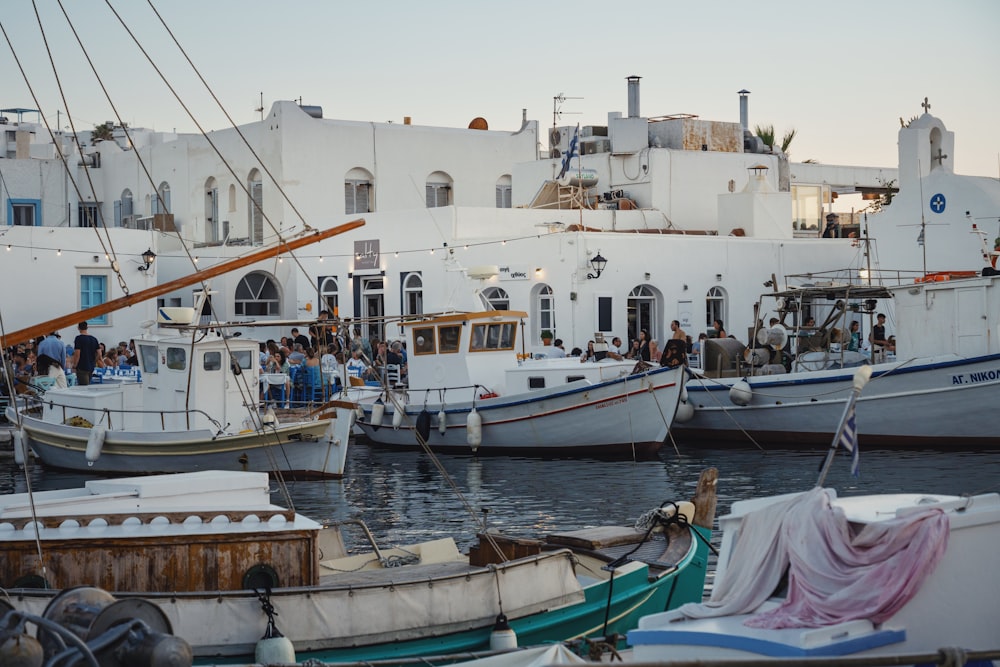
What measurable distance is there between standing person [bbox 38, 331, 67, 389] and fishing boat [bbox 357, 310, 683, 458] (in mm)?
5863

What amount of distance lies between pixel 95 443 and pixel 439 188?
2336 cm

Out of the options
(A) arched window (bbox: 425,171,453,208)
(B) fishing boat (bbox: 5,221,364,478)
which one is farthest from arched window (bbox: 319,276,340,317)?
(B) fishing boat (bbox: 5,221,364,478)

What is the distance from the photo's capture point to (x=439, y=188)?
43.5m

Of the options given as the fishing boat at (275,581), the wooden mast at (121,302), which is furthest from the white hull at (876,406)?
the fishing boat at (275,581)

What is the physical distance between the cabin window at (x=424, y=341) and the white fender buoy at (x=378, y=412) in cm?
134

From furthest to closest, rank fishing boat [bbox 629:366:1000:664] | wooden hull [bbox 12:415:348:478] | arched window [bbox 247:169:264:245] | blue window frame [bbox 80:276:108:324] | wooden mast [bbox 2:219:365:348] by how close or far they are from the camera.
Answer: arched window [bbox 247:169:264:245], blue window frame [bbox 80:276:108:324], wooden hull [bbox 12:415:348:478], wooden mast [bbox 2:219:365:348], fishing boat [bbox 629:366:1000:664]

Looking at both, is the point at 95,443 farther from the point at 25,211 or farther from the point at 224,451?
the point at 25,211

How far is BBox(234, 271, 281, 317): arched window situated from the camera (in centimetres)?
3853

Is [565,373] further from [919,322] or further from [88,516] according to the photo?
[88,516]

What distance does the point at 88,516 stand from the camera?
977 cm

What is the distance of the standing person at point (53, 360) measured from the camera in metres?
24.9

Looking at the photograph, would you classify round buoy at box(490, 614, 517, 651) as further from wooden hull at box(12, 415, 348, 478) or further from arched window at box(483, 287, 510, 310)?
arched window at box(483, 287, 510, 310)

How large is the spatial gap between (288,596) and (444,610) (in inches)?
44.1

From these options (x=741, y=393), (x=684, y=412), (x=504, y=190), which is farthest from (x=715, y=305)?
(x=504, y=190)
